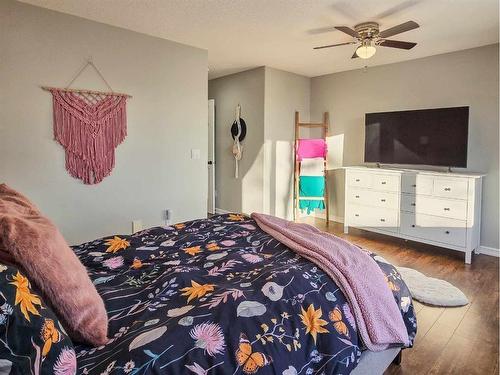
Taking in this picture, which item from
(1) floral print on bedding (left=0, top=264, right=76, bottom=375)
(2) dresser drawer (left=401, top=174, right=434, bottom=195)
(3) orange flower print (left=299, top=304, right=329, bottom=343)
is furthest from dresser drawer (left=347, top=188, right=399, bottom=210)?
(1) floral print on bedding (left=0, top=264, right=76, bottom=375)

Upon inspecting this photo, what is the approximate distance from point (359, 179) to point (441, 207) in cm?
104

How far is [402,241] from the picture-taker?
4.44 m

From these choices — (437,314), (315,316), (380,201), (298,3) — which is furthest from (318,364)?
(380,201)

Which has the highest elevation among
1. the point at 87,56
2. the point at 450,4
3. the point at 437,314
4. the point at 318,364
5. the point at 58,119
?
the point at 450,4

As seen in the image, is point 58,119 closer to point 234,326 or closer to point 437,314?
point 234,326

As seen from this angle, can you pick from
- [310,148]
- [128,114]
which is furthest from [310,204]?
[128,114]

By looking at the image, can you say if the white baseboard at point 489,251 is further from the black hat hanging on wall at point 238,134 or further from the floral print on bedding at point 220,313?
the black hat hanging on wall at point 238,134

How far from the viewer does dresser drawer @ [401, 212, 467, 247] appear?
3740 millimetres

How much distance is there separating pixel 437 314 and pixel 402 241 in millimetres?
1931

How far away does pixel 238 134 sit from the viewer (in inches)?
215

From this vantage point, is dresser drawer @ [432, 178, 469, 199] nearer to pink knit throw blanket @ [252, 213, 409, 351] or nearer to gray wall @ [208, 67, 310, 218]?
gray wall @ [208, 67, 310, 218]

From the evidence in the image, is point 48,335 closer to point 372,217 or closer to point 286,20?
point 286,20

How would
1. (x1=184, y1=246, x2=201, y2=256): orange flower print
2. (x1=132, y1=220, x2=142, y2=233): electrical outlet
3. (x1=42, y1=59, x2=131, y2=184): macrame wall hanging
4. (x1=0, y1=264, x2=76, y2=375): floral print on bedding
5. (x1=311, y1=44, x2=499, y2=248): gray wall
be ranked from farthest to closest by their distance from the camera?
1. (x1=311, y1=44, x2=499, y2=248): gray wall
2. (x1=132, y1=220, x2=142, y2=233): electrical outlet
3. (x1=42, y1=59, x2=131, y2=184): macrame wall hanging
4. (x1=184, y1=246, x2=201, y2=256): orange flower print
5. (x1=0, y1=264, x2=76, y2=375): floral print on bedding

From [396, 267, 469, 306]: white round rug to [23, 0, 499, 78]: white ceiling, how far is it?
2.28 metres
